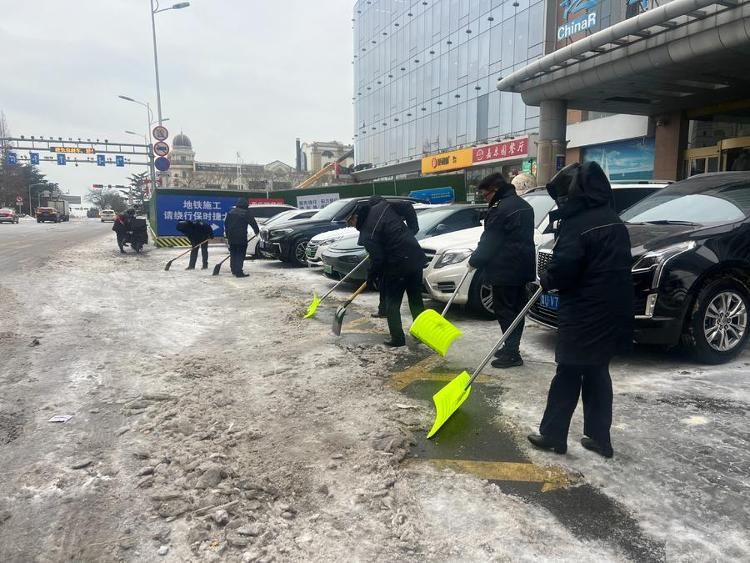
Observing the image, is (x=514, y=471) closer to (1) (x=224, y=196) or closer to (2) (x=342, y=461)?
(2) (x=342, y=461)

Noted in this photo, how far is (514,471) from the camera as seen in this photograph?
3107 mm

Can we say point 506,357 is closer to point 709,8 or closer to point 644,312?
point 644,312

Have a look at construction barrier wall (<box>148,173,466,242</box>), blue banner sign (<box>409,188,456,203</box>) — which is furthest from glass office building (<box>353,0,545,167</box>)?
blue banner sign (<box>409,188,456,203</box>)

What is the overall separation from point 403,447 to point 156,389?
2.29 m

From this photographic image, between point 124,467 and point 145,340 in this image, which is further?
point 145,340

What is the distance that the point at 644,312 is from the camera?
4.66m

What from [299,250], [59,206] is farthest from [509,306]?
[59,206]

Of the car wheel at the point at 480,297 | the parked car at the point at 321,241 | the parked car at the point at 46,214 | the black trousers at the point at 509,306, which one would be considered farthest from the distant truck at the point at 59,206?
the black trousers at the point at 509,306

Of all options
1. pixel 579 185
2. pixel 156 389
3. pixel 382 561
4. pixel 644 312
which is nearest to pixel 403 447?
pixel 382 561

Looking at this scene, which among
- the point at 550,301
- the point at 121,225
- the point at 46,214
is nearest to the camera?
the point at 550,301

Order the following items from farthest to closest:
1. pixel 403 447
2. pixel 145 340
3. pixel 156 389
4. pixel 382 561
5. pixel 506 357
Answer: pixel 145 340 < pixel 506 357 < pixel 156 389 < pixel 403 447 < pixel 382 561

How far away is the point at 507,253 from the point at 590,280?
6.18 ft

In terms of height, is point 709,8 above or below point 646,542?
above

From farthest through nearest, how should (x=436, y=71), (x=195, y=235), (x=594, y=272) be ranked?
(x=436, y=71), (x=195, y=235), (x=594, y=272)
